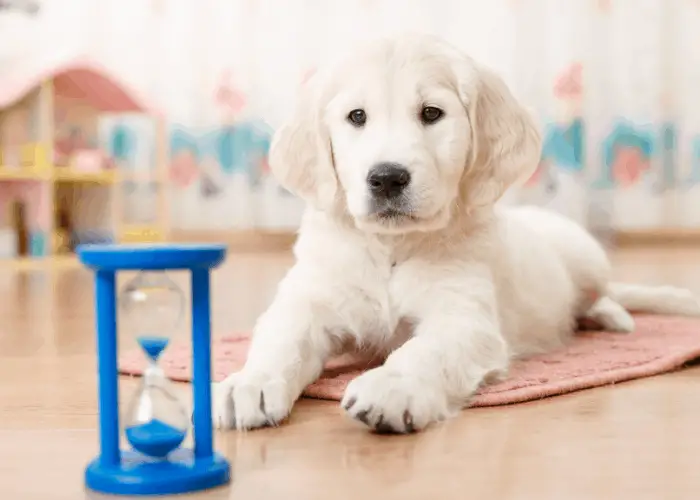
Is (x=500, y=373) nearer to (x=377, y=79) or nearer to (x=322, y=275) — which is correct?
(x=322, y=275)

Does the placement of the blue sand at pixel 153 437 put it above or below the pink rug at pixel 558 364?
above

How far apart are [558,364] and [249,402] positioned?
683 millimetres

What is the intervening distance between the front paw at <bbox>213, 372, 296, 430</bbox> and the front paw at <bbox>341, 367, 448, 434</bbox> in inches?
4.1

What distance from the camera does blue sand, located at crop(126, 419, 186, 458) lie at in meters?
0.92

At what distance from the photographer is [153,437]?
36.4 inches

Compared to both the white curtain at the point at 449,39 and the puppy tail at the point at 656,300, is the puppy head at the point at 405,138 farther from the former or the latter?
the white curtain at the point at 449,39

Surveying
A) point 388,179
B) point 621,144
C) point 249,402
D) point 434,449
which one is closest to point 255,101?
point 621,144

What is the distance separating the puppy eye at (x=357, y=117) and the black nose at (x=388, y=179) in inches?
4.7

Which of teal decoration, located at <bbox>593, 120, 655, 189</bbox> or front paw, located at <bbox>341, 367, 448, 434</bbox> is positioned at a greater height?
teal decoration, located at <bbox>593, 120, 655, 189</bbox>

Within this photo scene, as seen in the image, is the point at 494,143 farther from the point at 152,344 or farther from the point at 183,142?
the point at 183,142

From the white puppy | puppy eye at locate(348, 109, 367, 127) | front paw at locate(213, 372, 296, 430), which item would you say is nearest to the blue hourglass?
front paw at locate(213, 372, 296, 430)

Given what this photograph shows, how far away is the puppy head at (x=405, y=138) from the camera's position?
1.52m

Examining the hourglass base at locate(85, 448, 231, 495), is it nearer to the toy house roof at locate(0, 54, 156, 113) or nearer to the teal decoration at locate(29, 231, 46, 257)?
the teal decoration at locate(29, 231, 46, 257)

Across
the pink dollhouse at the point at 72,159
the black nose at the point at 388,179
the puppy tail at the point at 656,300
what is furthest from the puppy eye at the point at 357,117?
the pink dollhouse at the point at 72,159
